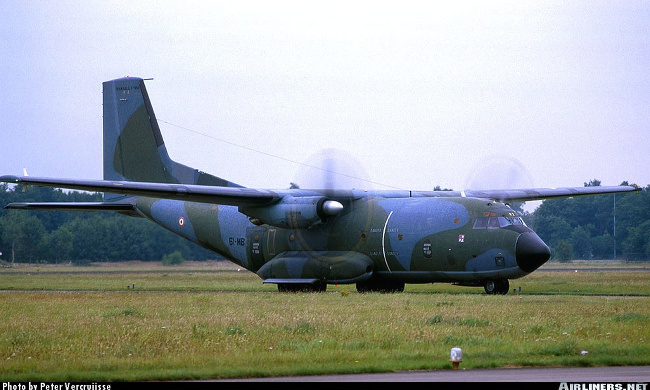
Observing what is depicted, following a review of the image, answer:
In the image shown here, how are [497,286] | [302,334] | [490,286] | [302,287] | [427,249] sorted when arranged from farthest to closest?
1. [302,287]
2. [427,249]
3. [490,286]
4. [497,286]
5. [302,334]

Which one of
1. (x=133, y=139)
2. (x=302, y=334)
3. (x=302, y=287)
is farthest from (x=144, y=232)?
(x=302, y=334)

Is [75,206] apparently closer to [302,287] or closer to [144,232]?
[302,287]

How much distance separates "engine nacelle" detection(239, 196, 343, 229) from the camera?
31.0 m

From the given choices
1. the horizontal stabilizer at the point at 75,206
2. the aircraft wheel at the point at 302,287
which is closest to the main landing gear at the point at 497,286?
the aircraft wheel at the point at 302,287

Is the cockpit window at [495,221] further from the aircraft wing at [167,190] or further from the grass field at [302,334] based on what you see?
the aircraft wing at [167,190]

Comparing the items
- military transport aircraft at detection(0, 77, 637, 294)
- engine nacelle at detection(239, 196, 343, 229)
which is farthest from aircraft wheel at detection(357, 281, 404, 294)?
engine nacelle at detection(239, 196, 343, 229)

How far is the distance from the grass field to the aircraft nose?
1002mm

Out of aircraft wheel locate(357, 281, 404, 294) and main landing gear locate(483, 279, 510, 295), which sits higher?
main landing gear locate(483, 279, 510, 295)

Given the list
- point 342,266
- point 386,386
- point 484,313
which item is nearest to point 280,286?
point 342,266

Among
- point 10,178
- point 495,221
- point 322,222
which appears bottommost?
point 322,222

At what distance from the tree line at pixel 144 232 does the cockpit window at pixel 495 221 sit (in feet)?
9.69

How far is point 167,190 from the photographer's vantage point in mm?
29531

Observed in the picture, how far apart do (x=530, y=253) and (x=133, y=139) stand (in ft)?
58.4

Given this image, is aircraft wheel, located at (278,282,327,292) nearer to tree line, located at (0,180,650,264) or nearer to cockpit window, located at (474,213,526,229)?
cockpit window, located at (474,213,526,229)
